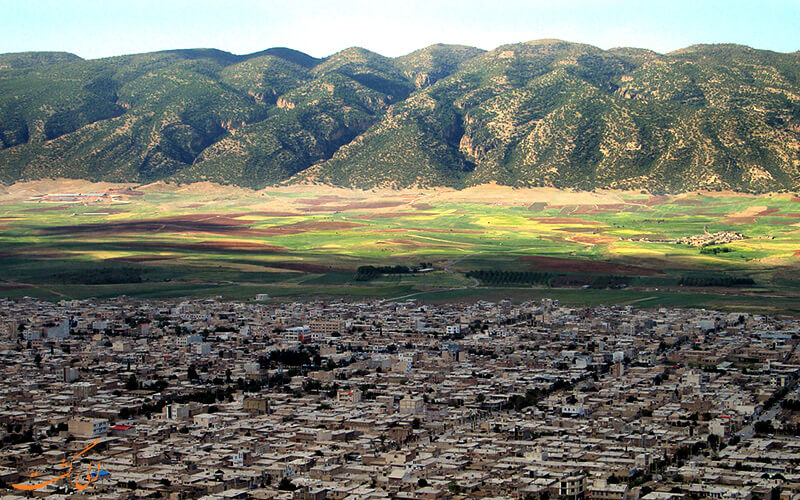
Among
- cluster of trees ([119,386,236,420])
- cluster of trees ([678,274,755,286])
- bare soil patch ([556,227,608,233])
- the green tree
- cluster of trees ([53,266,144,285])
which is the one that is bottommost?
cluster of trees ([119,386,236,420])

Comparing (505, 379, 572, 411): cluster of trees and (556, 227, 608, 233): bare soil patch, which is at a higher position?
(556, 227, 608, 233): bare soil patch

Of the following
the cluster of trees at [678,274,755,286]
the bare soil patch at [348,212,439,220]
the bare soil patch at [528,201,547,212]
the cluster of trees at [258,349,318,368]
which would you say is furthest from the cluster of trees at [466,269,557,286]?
the bare soil patch at [528,201,547,212]

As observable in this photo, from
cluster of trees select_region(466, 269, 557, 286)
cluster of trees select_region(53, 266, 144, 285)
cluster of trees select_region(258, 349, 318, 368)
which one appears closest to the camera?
cluster of trees select_region(258, 349, 318, 368)

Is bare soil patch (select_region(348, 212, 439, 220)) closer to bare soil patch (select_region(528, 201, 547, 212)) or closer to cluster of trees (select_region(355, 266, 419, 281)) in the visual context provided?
bare soil patch (select_region(528, 201, 547, 212))

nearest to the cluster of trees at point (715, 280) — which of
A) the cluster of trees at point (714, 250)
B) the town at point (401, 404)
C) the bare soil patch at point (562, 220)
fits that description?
the cluster of trees at point (714, 250)

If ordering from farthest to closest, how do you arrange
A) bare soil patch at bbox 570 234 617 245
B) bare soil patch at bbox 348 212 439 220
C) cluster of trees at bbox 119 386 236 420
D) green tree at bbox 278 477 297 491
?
bare soil patch at bbox 348 212 439 220
bare soil patch at bbox 570 234 617 245
cluster of trees at bbox 119 386 236 420
green tree at bbox 278 477 297 491

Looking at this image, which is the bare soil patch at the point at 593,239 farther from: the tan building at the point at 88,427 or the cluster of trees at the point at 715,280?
the tan building at the point at 88,427
